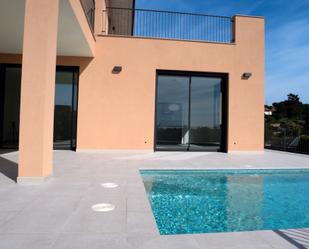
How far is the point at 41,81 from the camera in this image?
13.8ft

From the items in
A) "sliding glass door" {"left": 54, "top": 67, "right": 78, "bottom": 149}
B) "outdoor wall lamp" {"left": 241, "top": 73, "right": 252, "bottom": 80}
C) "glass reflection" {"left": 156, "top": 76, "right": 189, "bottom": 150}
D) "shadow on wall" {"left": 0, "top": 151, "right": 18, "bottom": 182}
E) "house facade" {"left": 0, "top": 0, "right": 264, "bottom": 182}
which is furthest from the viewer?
"outdoor wall lamp" {"left": 241, "top": 73, "right": 252, "bottom": 80}

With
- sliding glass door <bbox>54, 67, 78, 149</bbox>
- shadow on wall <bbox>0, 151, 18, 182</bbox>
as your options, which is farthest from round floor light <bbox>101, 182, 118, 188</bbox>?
sliding glass door <bbox>54, 67, 78, 149</bbox>

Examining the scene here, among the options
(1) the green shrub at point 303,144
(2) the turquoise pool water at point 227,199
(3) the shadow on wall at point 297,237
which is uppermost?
(1) the green shrub at point 303,144

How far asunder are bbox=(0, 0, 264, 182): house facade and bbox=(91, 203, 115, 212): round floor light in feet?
17.7

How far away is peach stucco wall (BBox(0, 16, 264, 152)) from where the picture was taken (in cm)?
901

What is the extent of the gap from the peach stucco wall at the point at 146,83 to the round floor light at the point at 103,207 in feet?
18.9

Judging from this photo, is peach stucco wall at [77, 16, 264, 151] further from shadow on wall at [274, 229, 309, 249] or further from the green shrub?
shadow on wall at [274, 229, 309, 249]

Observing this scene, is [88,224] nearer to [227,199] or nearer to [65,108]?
[227,199]

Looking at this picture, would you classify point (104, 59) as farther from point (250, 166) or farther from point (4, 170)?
point (250, 166)

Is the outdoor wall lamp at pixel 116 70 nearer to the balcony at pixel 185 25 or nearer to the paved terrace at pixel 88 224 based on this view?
the balcony at pixel 185 25

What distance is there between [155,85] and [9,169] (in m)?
5.50

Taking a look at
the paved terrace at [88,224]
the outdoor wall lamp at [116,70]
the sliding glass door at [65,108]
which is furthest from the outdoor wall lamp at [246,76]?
the paved terrace at [88,224]

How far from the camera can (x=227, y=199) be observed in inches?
172

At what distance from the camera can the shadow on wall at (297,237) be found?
2.34 m
